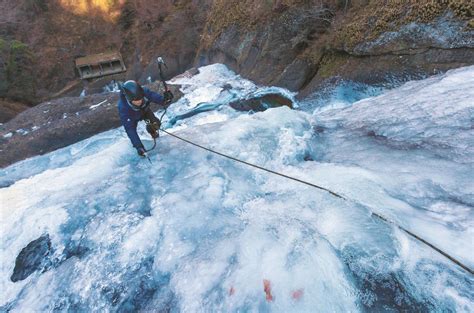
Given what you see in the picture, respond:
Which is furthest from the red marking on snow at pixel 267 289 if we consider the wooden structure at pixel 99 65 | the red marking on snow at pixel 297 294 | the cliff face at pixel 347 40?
the wooden structure at pixel 99 65

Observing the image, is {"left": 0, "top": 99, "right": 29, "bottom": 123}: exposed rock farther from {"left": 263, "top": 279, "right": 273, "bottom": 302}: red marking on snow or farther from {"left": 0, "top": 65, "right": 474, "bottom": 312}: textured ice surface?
{"left": 263, "top": 279, "right": 273, "bottom": 302}: red marking on snow

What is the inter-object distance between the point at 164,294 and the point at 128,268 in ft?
1.89

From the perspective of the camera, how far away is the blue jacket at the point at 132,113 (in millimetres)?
4636

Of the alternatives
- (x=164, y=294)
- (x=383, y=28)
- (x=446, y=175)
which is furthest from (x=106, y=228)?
(x=383, y=28)

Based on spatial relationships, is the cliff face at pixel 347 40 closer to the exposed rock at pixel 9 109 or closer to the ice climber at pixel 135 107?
the ice climber at pixel 135 107

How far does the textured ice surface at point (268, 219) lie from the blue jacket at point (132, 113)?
58 cm

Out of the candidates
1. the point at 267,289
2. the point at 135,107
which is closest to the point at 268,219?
the point at 267,289

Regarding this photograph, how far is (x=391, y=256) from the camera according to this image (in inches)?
111

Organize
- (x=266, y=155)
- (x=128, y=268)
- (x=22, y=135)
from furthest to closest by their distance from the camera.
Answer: (x=22, y=135) → (x=266, y=155) → (x=128, y=268)

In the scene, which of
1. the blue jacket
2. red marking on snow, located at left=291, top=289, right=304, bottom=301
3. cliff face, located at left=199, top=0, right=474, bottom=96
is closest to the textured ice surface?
red marking on snow, located at left=291, top=289, right=304, bottom=301

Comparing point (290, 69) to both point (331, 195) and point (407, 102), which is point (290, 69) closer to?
point (407, 102)

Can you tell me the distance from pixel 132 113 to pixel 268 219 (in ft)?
8.96

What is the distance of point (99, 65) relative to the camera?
76.5ft

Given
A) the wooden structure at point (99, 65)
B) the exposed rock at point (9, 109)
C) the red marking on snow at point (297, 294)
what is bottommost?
the exposed rock at point (9, 109)
